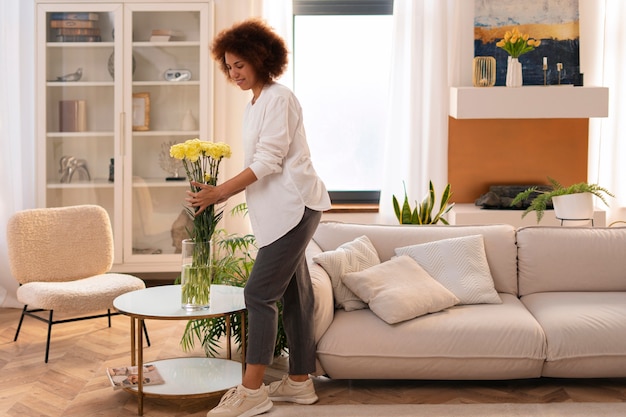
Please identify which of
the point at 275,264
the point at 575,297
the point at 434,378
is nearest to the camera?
the point at 275,264

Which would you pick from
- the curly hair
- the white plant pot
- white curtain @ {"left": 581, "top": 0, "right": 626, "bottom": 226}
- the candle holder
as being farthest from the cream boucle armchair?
white curtain @ {"left": 581, "top": 0, "right": 626, "bottom": 226}

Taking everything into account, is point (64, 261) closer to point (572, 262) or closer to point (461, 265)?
point (461, 265)

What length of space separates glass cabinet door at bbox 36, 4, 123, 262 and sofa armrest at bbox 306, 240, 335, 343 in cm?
219

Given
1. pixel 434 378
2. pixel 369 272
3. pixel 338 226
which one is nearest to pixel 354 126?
pixel 338 226

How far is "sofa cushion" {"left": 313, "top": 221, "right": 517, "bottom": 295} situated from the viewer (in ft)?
14.1

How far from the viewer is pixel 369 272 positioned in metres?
4.01

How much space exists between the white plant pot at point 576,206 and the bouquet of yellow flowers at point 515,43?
141cm

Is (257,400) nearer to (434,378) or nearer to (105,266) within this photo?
(434,378)

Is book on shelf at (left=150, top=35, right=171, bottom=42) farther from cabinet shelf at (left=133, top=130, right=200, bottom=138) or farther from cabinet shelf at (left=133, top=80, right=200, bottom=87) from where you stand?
cabinet shelf at (left=133, top=130, right=200, bottom=138)

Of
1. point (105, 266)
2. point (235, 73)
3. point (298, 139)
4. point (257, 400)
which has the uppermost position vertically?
point (235, 73)

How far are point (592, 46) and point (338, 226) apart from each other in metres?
2.66

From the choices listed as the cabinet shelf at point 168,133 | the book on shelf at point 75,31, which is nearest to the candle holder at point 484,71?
the cabinet shelf at point 168,133

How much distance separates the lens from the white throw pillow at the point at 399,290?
3.80 m

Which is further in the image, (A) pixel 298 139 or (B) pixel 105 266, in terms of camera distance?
(B) pixel 105 266
